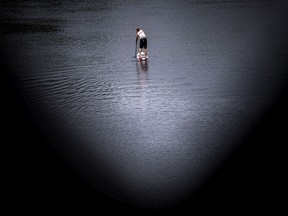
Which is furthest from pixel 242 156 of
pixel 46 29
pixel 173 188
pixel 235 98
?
pixel 46 29

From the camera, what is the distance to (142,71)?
834 inches

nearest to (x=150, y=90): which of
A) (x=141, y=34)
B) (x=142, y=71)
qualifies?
(x=142, y=71)

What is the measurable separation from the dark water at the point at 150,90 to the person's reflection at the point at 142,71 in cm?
4

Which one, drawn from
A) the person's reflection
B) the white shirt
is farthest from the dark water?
the white shirt

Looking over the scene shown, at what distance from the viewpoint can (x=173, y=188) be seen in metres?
10.4

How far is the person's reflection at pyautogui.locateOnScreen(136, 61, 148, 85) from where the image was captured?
64.7 feet

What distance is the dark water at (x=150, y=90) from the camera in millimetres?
11570

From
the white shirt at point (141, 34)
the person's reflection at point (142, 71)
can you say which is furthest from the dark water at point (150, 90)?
the white shirt at point (141, 34)

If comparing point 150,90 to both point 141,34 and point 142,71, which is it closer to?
point 142,71

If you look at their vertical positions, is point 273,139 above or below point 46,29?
below

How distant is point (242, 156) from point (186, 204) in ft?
8.63

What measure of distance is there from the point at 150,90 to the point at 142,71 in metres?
3.15

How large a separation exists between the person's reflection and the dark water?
36 millimetres

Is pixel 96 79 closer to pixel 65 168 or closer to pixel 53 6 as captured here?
pixel 65 168
